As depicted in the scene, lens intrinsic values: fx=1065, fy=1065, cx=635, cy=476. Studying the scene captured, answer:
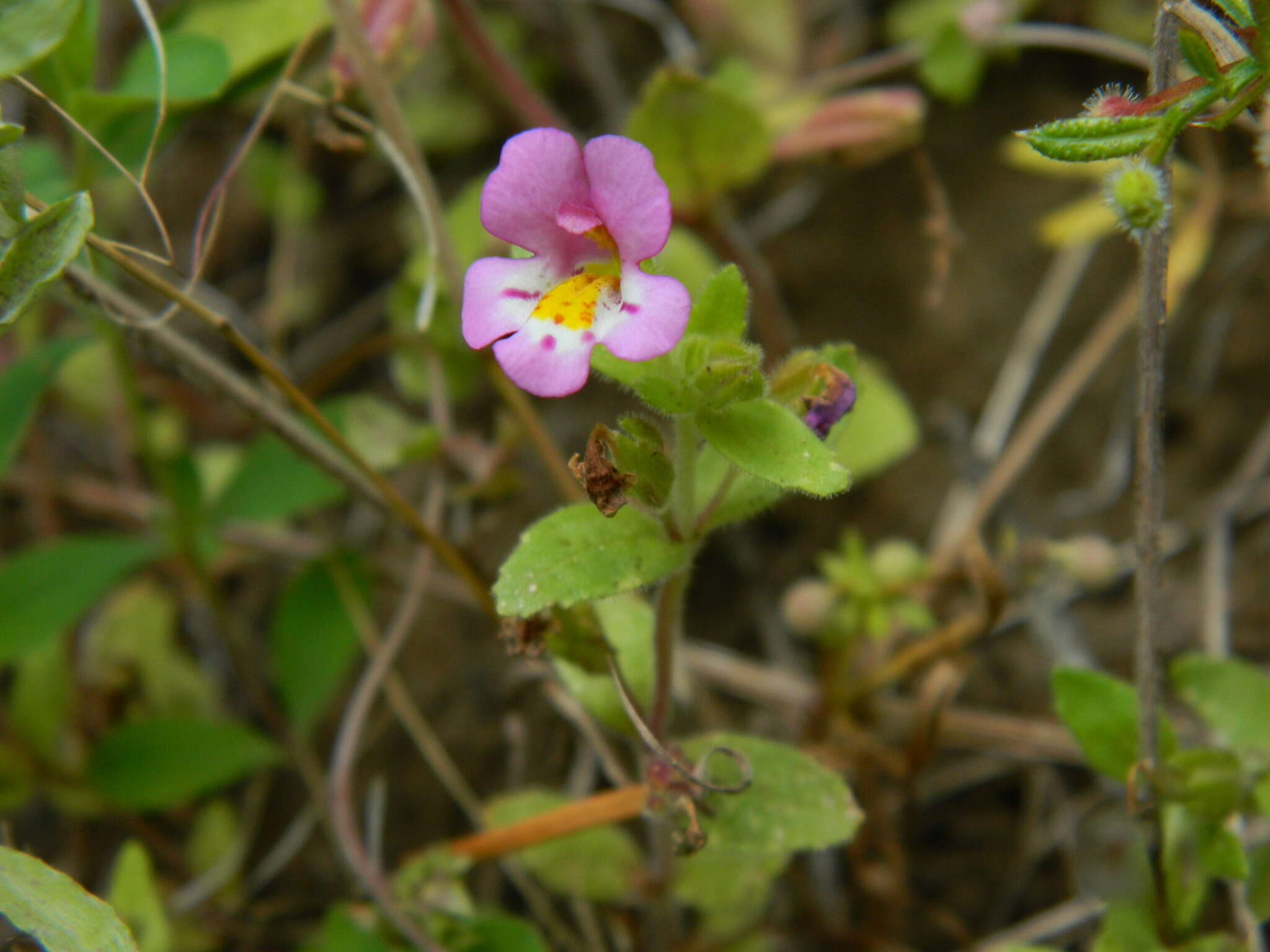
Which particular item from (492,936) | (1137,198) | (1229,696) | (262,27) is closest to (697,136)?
(262,27)

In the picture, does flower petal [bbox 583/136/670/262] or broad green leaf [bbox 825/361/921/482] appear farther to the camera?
broad green leaf [bbox 825/361/921/482]

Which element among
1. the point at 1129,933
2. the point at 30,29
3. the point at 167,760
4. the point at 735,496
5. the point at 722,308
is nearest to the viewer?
the point at 30,29

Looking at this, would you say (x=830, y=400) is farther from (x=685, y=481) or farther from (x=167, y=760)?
(x=167, y=760)

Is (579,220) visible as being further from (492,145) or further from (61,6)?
(492,145)

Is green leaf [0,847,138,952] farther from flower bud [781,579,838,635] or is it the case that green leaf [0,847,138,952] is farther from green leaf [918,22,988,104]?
green leaf [918,22,988,104]

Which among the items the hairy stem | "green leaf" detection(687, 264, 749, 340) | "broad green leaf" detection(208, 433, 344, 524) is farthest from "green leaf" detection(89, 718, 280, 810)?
the hairy stem

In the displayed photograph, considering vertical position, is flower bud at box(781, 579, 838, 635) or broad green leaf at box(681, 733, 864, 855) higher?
broad green leaf at box(681, 733, 864, 855)

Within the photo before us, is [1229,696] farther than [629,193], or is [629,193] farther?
[1229,696]
